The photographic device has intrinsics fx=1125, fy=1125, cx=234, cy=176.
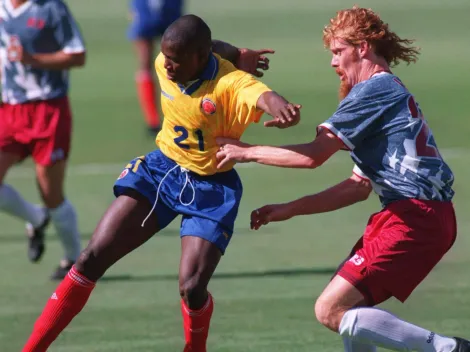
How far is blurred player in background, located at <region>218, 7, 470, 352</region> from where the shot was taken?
579cm

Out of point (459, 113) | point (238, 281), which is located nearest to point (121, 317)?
point (238, 281)

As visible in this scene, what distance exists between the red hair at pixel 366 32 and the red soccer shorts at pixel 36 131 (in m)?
3.47

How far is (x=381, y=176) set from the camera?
5953 millimetres

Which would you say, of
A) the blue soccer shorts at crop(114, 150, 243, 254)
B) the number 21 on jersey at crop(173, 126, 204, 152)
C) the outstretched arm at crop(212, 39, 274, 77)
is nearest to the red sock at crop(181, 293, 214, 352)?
the blue soccer shorts at crop(114, 150, 243, 254)

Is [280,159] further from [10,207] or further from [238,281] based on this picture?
[10,207]

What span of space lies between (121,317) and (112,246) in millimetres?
1459

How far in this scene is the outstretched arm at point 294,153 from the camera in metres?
5.71

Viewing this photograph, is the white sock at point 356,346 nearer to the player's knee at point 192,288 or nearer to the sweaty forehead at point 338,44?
the player's knee at point 192,288

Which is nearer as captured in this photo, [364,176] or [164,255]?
[364,176]

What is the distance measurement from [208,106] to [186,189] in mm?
534

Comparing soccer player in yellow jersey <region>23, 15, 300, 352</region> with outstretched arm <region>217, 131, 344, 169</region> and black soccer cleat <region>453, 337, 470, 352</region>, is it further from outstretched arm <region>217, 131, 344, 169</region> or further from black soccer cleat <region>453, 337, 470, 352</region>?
black soccer cleat <region>453, 337, 470, 352</region>

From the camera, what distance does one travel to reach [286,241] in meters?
10.1

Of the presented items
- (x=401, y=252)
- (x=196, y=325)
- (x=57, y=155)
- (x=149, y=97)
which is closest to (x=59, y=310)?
(x=196, y=325)

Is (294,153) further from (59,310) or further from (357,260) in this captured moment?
(59,310)
